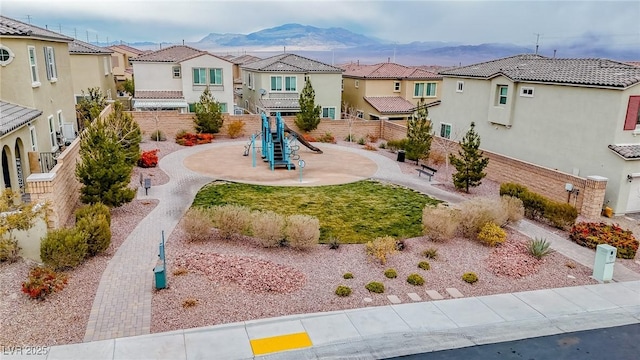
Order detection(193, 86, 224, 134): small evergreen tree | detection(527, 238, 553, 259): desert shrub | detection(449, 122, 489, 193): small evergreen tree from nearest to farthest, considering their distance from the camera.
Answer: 1. detection(527, 238, 553, 259): desert shrub
2. detection(449, 122, 489, 193): small evergreen tree
3. detection(193, 86, 224, 134): small evergreen tree

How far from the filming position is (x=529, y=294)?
12789mm

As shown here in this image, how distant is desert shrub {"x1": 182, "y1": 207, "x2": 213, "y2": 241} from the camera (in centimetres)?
1501

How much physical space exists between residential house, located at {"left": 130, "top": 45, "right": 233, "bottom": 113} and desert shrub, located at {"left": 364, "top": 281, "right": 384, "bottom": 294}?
3135 centimetres

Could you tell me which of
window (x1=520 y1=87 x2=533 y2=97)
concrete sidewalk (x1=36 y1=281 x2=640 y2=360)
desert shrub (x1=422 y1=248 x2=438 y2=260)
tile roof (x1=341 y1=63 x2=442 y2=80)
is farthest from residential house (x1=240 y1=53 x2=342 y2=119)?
concrete sidewalk (x1=36 y1=281 x2=640 y2=360)

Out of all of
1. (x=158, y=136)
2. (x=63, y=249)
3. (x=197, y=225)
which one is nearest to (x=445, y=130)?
(x=158, y=136)

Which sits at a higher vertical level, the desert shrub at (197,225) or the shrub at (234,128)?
the shrub at (234,128)

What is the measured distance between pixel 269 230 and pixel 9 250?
7.11m

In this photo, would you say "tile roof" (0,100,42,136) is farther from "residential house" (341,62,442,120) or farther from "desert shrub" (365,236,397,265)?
"residential house" (341,62,442,120)

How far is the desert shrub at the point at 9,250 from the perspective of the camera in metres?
12.3

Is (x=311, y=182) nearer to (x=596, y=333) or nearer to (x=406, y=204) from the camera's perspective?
(x=406, y=204)

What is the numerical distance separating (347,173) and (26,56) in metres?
16.3

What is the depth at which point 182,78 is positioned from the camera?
40.8 metres

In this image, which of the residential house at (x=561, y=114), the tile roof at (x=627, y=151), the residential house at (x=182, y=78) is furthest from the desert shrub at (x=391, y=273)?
the residential house at (x=182, y=78)

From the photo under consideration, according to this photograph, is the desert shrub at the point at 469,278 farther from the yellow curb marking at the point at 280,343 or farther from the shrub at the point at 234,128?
the shrub at the point at 234,128
